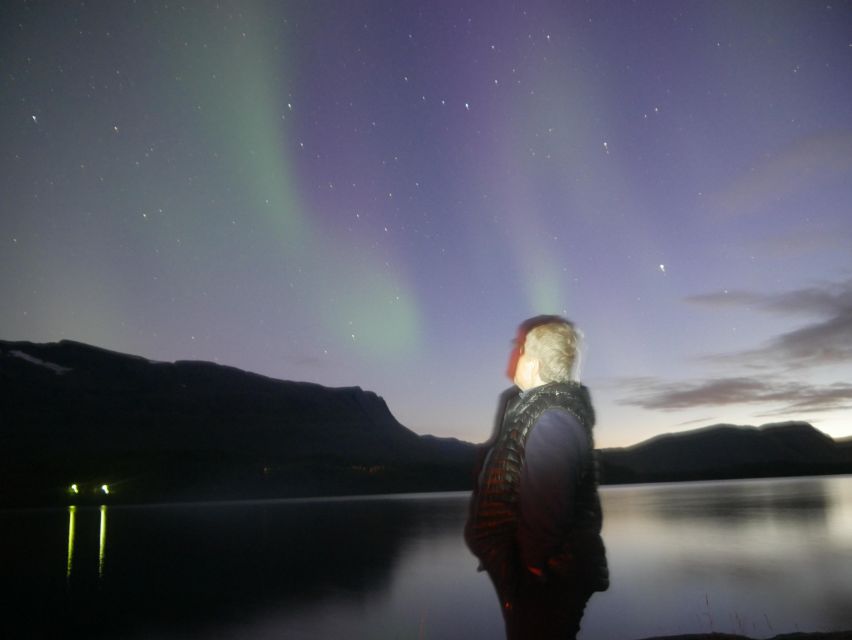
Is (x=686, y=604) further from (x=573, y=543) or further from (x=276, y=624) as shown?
(x=573, y=543)

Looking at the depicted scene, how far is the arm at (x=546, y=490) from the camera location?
273 centimetres

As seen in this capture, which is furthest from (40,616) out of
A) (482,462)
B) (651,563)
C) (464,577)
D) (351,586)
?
(651,563)

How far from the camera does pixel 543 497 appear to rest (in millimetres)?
2729

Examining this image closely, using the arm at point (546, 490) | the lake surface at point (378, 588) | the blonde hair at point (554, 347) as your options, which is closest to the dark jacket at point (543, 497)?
the arm at point (546, 490)

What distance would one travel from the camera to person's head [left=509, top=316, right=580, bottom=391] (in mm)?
3188

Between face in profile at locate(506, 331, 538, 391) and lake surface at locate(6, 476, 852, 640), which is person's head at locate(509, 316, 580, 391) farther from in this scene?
lake surface at locate(6, 476, 852, 640)

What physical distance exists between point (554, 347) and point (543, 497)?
765mm

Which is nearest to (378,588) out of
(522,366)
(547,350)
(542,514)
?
(522,366)

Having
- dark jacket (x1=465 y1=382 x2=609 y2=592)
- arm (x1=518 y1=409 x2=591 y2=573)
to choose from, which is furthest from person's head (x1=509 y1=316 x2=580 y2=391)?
arm (x1=518 y1=409 x2=591 y2=573)

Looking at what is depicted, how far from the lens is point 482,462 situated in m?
3.18

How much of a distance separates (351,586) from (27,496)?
179 metres

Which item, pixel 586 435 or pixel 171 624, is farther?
pixel 171 624

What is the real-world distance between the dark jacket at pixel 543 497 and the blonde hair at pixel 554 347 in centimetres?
12

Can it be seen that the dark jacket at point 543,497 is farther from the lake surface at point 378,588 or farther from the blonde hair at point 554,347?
the lake surface at point 378,588
